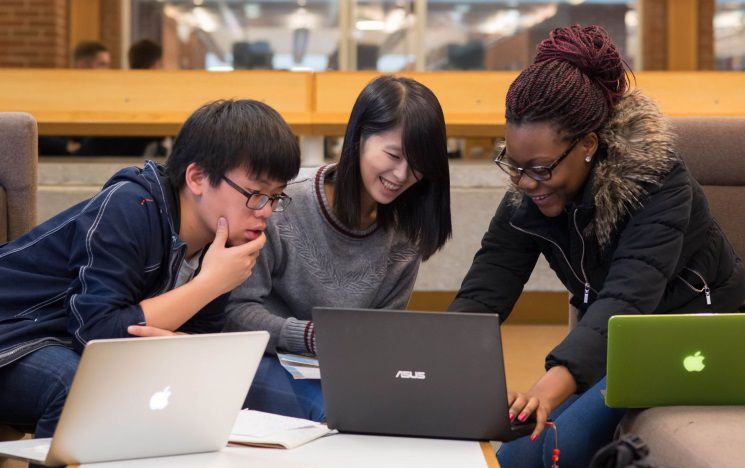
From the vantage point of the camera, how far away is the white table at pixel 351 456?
142 cm

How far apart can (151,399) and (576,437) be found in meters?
0.85

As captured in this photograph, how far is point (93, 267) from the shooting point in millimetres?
1758

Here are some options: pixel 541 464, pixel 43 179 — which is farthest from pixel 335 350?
pixel 43 179

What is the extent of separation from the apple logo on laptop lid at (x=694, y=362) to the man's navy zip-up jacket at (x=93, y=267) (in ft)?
2.99

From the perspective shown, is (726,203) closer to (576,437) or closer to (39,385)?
(576,437)

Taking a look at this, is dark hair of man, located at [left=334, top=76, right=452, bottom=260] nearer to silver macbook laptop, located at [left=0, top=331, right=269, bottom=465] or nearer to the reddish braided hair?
the reddish braided hair

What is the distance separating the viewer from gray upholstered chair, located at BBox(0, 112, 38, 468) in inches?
91.4

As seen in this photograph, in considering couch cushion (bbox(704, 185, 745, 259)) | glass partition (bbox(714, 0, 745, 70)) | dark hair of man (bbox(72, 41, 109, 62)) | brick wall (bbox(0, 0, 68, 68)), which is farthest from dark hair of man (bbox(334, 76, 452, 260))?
glass partition (bbox(714, 0, 745, 70))

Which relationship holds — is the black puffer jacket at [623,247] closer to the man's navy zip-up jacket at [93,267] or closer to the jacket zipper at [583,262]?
the jacket zipper at [583,262]

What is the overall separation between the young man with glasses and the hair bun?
0.56m

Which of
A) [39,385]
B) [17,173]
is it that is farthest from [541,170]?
[17,173]

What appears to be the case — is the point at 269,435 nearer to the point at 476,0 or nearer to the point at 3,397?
the point at 3,397

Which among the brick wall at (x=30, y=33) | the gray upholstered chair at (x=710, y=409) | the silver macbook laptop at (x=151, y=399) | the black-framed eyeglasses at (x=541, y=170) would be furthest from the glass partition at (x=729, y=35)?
the silver macbook laptop at (x=151, y=399)

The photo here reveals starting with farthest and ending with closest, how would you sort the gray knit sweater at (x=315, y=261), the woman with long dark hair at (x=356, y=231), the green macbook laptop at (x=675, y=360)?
1. the gray knit sweater at (x=315, y=261)
2. the woman with long dark hair at (x=356, y=231)
3. the green macbook laptop at (x=675, y=360)
